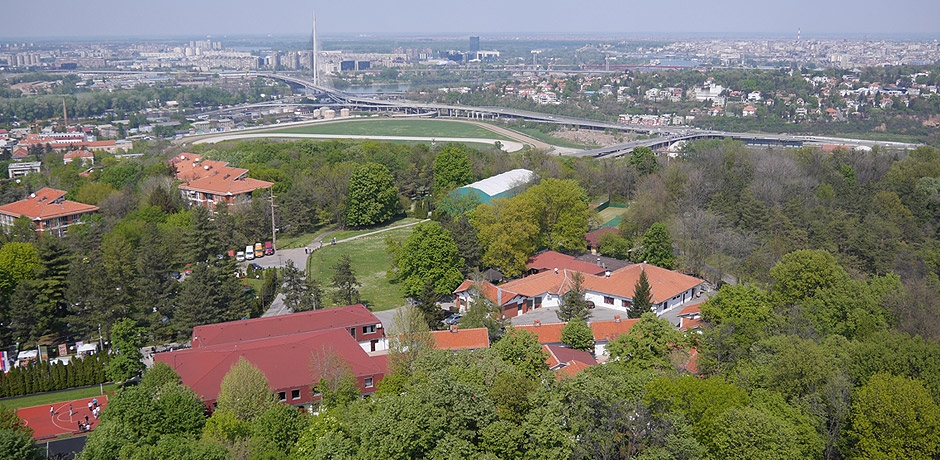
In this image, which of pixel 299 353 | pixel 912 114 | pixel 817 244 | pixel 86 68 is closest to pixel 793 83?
pixel 912 114

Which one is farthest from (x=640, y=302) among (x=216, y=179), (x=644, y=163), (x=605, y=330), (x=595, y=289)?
(x=216, y=179)

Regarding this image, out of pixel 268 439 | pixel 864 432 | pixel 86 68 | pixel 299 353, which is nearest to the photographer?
pixel 864 432

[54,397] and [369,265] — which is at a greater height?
[369,265]

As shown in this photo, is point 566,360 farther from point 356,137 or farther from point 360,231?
point 356,137

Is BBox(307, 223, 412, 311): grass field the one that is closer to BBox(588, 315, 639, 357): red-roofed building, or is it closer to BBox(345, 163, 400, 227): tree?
BBox(345, 163, 400, 227): tree

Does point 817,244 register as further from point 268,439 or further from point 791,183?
point 268,439
